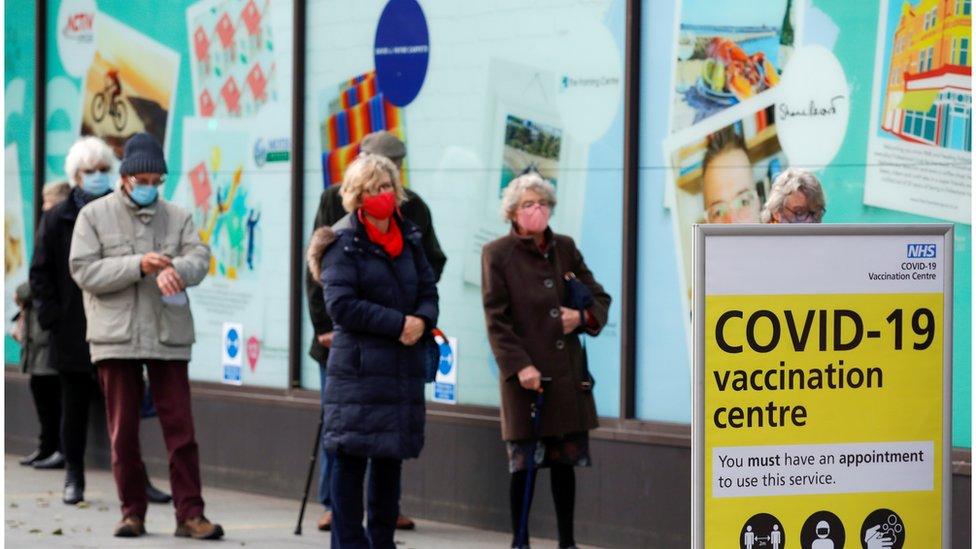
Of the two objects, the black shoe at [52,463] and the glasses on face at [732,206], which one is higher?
the glasses on face at [732,206]

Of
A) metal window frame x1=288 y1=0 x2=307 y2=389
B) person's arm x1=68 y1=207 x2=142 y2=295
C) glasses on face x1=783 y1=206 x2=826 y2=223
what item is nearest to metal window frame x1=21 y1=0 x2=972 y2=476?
metal window frame x1=288 y1=0 x2=307 y2=389

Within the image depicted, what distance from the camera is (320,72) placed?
10.7m

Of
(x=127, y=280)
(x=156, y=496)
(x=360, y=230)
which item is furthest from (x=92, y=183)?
(x=360, y=230)

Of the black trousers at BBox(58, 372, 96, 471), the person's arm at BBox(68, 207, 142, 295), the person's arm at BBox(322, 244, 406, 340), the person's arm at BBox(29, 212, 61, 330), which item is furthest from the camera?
the black trousers at BBox(58, 372, 96, 471)

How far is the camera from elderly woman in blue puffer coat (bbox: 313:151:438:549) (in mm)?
7367

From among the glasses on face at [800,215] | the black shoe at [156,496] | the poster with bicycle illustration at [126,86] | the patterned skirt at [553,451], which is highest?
the poster with bicycle illustration at [126,86]

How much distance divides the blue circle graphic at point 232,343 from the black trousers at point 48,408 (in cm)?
132

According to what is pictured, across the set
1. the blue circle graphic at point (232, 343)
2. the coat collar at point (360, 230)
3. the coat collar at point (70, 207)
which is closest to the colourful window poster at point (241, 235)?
the blue circle graphic at point (232, 343)

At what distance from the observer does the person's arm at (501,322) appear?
8.12 meters

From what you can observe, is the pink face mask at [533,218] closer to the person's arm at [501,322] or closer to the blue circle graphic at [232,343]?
the person's arm at [501,322]

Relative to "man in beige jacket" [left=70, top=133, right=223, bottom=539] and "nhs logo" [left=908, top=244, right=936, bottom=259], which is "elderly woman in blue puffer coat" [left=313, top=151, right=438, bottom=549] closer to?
"man in beige jacket" [left=70, top=133, right=223, bottom=539]

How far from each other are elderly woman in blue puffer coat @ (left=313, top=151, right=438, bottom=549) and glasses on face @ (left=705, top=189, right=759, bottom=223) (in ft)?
5.10

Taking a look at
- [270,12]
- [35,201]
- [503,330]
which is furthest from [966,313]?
[35,201]

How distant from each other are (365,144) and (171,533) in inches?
83.2
